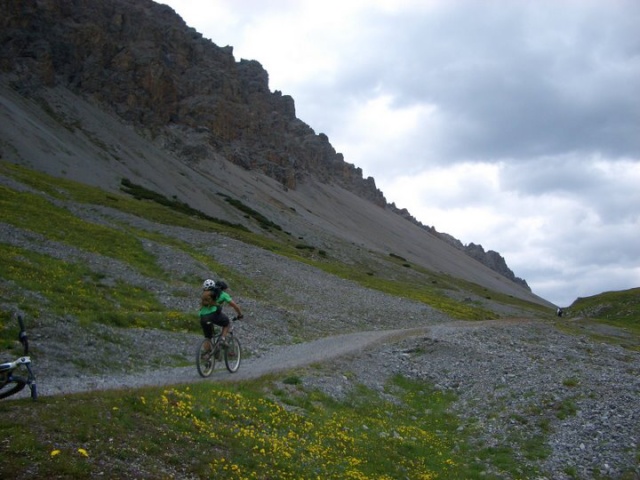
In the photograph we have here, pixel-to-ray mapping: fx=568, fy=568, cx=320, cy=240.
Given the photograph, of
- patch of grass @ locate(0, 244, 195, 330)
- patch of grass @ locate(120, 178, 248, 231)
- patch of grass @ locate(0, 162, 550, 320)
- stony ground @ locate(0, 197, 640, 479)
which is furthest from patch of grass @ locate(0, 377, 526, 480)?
patch of grass @ locate(120, 178, 248, 231)

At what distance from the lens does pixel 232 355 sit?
24141 millimetres

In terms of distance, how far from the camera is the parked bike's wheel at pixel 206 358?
2182 centimetres

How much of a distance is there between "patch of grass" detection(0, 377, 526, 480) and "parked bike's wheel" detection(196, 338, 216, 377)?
93.5 inches

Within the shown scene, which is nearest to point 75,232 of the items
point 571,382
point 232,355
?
point 232,355

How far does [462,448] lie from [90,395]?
13.4 metres

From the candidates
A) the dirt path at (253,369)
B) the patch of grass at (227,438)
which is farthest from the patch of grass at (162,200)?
the patch of grass at (227,438)

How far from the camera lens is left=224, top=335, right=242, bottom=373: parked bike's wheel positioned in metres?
23.6

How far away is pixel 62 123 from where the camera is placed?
131 metres

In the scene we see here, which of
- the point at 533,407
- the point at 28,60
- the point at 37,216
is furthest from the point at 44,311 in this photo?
the point at 28,60

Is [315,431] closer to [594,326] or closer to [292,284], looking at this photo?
[292,284]

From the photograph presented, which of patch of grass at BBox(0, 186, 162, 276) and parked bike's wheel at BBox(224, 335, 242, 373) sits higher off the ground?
patch of grass at BBox(0, 186, 162, 276)

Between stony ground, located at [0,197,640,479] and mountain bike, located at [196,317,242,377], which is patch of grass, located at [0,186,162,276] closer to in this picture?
stony ground, located at [0,197,640,479]

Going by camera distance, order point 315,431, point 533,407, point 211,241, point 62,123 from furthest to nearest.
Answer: point 62,123 → point 211,241 → point 533,407 → point 315,431

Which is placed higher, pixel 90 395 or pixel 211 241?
pixel 211 241
